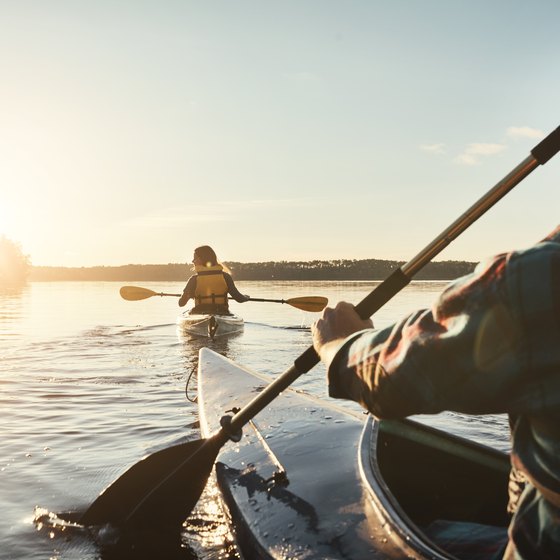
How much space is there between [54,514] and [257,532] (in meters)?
2.08

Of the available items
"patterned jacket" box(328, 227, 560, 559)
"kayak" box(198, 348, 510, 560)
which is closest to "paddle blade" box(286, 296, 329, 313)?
"kayak" box(198, 348, 510, 560)

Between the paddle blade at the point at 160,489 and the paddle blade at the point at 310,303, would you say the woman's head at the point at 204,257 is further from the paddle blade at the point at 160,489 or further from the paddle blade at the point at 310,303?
the paddle blade at the point at 160,489

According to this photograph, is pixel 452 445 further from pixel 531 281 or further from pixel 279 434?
pixel 531 281

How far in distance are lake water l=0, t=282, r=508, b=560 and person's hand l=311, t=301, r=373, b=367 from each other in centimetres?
209

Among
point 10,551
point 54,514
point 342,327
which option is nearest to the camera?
point 342,327

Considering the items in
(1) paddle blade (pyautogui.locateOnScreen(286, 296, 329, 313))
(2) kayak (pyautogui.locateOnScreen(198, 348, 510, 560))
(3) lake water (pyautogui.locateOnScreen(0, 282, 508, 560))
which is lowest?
(3) lake water (pyautogui.locateOnScreen(0, 282, 508, 560))

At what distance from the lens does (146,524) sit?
3.61m

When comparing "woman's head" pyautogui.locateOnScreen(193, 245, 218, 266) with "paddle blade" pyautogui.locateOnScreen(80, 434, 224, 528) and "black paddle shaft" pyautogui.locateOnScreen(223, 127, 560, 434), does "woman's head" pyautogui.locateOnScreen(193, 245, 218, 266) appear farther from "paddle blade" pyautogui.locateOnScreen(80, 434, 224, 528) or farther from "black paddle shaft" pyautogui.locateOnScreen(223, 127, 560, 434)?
"black paddle shaft" pyautogui.locateOnScreen(223, 127, 560, 434)

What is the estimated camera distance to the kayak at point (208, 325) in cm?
1273

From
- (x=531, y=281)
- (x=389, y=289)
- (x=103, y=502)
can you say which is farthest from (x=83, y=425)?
(x=531, y=281)

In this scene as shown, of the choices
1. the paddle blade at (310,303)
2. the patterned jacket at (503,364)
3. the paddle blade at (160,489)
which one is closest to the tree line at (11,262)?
the paddle blade at (310,303)

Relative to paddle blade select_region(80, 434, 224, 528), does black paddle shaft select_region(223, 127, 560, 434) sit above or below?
above

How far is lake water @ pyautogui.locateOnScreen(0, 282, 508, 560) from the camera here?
366 cm

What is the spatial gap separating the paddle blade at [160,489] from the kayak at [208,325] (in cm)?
892
